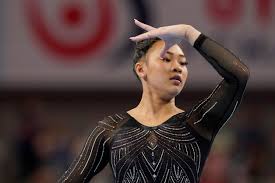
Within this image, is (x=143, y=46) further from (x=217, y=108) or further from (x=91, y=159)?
(x=91, y=159)

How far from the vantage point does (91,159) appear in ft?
13.8

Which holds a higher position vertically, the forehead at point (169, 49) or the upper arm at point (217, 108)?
the forehead at point (169, 49)

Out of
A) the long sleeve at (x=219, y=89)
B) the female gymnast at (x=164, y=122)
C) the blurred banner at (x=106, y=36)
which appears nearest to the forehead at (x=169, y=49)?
the female gymnast at (x=164, y=122)

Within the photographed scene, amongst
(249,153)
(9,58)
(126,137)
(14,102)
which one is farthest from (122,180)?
(14,102)

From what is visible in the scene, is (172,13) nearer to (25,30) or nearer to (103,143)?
(25,30)

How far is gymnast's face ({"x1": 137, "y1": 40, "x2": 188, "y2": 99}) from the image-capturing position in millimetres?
4117

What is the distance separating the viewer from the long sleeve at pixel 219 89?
3.94 m

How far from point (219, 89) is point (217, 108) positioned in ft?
0.30

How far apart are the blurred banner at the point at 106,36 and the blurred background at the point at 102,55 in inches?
0.4

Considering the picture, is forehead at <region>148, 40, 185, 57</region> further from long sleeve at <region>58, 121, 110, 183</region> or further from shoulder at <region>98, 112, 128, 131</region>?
long sleeve at <region>58, 121, 110, 183</region>

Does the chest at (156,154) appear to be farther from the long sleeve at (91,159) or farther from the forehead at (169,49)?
the forehead at (169,49)

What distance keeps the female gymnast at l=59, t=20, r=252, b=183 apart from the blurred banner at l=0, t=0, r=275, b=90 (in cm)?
491

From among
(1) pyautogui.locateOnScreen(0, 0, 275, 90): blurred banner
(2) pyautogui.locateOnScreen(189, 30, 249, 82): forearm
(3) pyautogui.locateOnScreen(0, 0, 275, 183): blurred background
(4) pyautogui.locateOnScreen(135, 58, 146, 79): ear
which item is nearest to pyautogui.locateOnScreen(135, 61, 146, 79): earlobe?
(4) pyautogui.locateOnScreen(135, 58, 146, 79): ear

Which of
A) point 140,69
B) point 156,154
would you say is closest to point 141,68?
point 140,69
